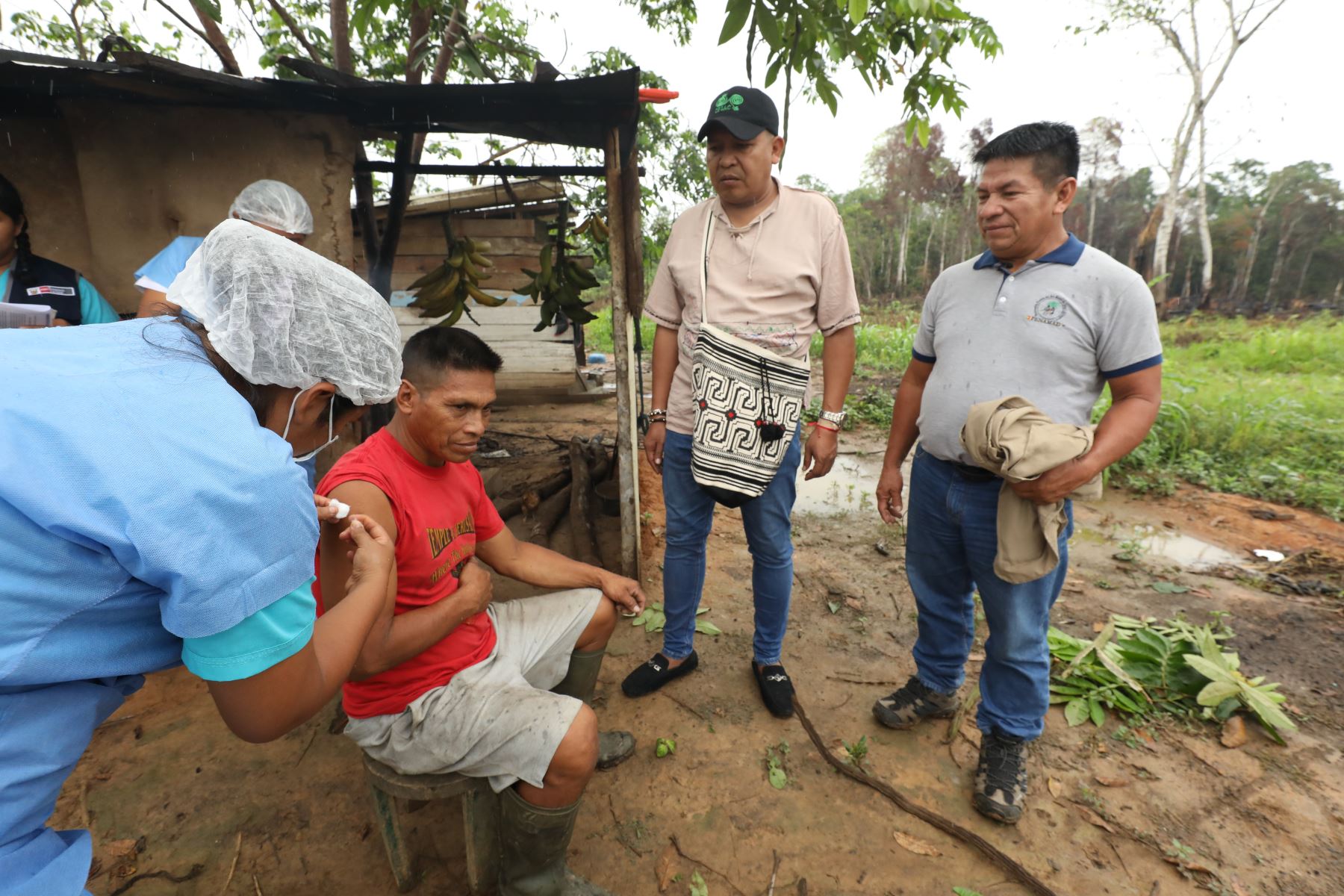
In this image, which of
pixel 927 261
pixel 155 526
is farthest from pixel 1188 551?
pixel 927 261

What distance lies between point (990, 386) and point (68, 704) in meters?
2.45

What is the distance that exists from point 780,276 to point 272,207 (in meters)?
2.44

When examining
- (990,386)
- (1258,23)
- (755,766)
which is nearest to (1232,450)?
(990,386)

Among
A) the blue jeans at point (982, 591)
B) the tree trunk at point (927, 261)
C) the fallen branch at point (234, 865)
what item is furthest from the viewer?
the tree trunk at point (927, 261)

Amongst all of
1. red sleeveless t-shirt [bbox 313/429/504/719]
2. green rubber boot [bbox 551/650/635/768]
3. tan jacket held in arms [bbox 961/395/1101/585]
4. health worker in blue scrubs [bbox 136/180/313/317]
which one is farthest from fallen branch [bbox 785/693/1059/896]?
health worker in blue scrubs [bbox 136/180/313/317]

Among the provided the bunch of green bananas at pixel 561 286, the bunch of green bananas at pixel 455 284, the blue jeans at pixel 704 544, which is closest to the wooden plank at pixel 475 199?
the bunch of green bananas at pixel 455 284

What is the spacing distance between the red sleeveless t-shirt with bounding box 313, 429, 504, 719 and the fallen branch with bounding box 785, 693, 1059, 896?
1.46 meters

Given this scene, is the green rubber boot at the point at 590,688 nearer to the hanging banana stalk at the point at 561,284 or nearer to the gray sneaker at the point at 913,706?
the gray sneaker at the point at 913,706

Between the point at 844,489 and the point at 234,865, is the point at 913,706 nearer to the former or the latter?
the point at 234,865

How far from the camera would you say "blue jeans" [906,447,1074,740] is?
2.22 metres

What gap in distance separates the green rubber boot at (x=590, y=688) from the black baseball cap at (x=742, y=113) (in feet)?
6.53

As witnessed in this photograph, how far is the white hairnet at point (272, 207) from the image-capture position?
2989 millimetres

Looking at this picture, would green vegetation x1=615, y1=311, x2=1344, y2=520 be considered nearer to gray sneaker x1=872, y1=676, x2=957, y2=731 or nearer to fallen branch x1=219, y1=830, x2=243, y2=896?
gray sneaker x1=872, y1=676, x2=957, y2=731

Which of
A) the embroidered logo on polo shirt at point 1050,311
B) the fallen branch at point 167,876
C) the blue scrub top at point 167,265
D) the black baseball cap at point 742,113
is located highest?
the black baseball cap at point 742,113
